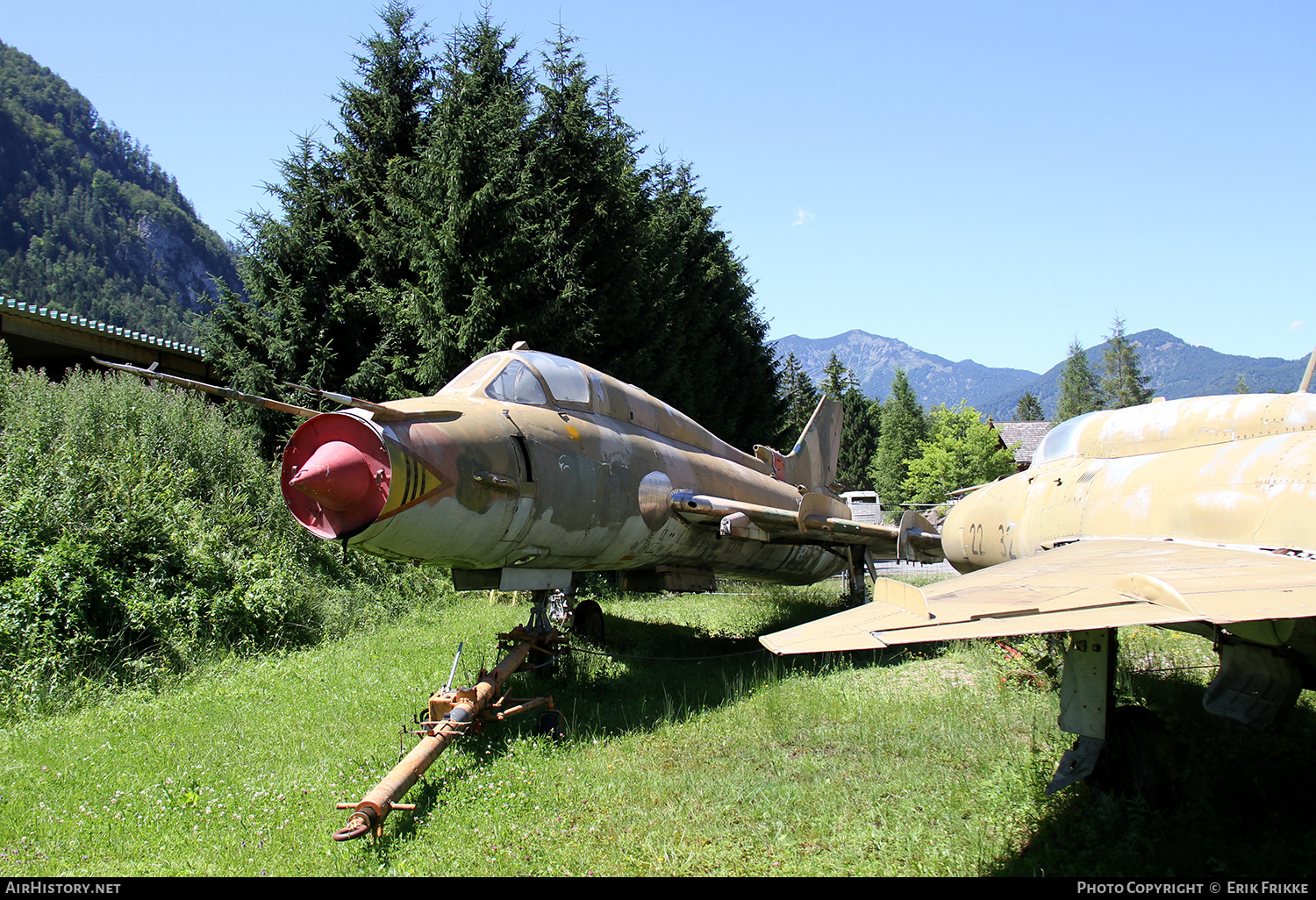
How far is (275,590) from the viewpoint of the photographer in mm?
10555

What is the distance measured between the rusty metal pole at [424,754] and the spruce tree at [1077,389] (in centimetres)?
7244

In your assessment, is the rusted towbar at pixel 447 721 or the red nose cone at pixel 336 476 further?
the red nose cone at pixel 336 476

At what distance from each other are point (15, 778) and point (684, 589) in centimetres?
678

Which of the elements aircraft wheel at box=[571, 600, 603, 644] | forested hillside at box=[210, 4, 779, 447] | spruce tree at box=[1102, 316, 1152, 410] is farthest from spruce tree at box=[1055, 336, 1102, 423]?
aircraft wheel at box=[571, 600, 603, 644]

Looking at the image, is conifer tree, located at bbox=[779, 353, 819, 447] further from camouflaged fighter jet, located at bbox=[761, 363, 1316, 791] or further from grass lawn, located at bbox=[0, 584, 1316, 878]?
camouflaged fighter jet, located at bbox=[761, 363, 1316, 791]

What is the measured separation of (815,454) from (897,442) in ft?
147

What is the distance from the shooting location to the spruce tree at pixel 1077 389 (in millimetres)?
69125

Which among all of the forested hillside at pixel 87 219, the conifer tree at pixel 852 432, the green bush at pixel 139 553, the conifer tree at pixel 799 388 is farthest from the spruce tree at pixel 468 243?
the forested hillside at pixel 87 219

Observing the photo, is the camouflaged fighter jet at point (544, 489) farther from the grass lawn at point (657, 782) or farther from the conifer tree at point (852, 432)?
the conifer tree at point (852, 432)

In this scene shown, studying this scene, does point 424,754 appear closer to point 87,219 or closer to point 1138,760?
point 1138,760

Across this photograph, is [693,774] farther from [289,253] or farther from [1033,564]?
[289,253]

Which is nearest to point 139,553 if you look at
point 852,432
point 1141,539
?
point 1141,539

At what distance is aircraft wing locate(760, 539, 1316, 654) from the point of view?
3008 millimetres

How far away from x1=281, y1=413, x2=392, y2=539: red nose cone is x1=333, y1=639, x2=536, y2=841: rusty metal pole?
1.54 metres
